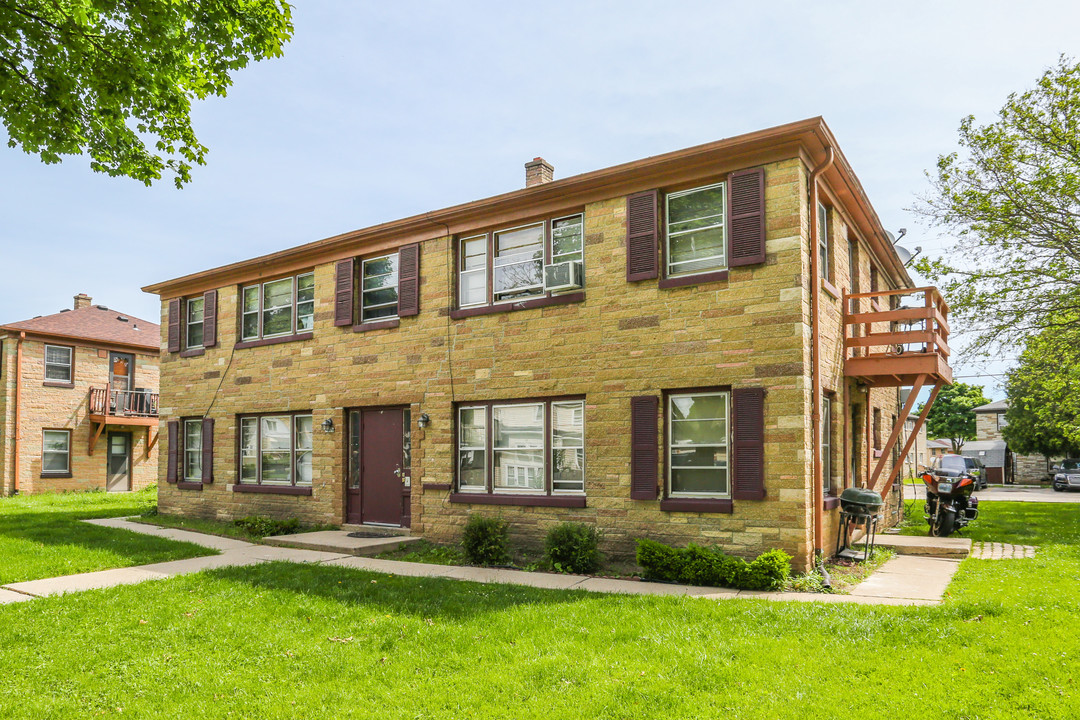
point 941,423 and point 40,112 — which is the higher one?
point 40,112

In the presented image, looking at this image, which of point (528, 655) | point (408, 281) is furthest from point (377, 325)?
point (528, 655)

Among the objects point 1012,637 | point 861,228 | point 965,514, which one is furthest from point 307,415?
point 965,514

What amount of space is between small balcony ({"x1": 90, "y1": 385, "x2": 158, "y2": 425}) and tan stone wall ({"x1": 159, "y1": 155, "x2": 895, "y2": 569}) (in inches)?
569

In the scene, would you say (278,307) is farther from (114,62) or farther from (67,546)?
(114,62)

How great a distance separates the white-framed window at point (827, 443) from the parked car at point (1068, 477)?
34669 mm

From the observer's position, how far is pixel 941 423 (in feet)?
227

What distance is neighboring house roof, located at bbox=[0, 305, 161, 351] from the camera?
1009 inches

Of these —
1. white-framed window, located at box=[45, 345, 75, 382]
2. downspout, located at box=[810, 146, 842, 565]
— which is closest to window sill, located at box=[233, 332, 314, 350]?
downspout, located at box=[810, 146, 842, 565]

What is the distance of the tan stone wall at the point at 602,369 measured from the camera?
9.35 metres

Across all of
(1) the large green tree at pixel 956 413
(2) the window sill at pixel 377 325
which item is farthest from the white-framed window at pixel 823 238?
(1) the large green tree at pixel 956 413

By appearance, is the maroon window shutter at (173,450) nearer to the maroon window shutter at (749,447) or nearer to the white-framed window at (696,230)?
the white-framed window at (696,230)

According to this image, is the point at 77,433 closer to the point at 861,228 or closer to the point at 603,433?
the point at 603,433

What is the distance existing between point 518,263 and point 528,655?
734 centimetres

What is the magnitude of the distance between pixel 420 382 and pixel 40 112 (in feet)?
22.0
